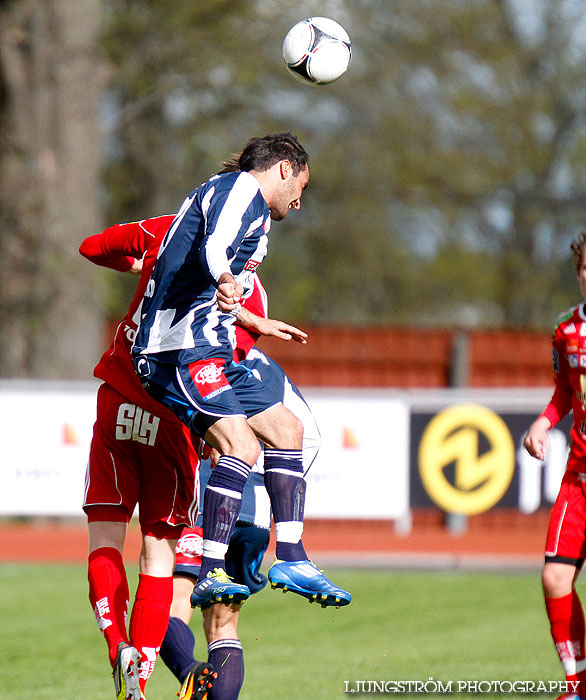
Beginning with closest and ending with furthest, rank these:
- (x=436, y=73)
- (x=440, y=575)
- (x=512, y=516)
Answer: (x=440, y=575)
(x=512, y=516)
(x=436, y=73)

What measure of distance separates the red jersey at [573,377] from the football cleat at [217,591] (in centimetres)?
187

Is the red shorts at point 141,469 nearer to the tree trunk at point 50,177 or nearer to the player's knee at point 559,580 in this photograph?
the player's knee at point 559,580

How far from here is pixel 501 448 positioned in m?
12.8

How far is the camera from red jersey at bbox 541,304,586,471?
524cm

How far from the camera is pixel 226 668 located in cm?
481

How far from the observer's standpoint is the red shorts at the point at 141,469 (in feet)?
16.3

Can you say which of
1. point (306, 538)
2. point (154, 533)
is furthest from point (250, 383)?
point (306, 538)

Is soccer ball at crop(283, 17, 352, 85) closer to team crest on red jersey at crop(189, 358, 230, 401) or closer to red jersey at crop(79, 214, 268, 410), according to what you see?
red jersey at crop(79, 214, 268, 410)

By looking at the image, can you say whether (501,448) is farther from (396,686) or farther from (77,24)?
(77,24)

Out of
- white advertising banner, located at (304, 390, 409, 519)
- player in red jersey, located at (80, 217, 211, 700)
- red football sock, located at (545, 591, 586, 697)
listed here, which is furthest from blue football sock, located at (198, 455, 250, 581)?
white advertising banner, located at (304, 390, 409, 519)

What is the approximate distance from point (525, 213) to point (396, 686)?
79.9 ft

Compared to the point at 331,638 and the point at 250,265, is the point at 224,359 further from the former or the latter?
the point at 331,638

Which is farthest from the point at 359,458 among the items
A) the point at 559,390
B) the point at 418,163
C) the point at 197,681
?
the point at 418,163

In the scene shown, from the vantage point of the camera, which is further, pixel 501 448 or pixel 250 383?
pixel 501 448
